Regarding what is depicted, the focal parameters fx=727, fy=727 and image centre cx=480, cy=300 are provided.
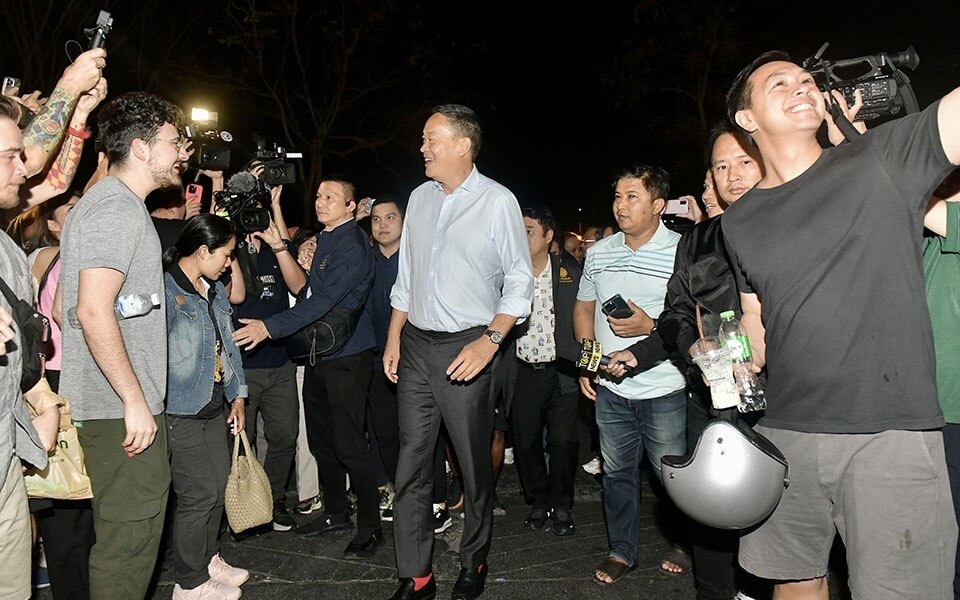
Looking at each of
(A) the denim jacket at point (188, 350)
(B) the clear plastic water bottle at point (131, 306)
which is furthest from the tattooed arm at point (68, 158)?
(B) the clear plastic water bottle at point (131, 306)

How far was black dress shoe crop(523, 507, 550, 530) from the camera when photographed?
17.6 feet

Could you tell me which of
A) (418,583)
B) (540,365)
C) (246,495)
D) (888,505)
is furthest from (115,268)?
(540,365)

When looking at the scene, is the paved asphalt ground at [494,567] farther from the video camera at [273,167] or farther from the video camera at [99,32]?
the video camera at [99,32]

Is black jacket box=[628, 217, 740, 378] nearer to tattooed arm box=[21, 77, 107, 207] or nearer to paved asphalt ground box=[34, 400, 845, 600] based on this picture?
paved asphalt ground box=[34, 400, 845, 600]

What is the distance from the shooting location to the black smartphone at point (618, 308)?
437 centimetres

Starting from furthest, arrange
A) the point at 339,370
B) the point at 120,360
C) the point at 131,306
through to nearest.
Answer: the point at 339,370 < the point at 131,306 < the point at 120,360

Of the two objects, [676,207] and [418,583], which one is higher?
[676,207]

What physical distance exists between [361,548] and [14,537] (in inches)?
99.7

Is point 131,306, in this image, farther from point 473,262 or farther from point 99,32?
point 473,262

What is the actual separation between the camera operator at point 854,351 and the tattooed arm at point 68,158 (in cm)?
324

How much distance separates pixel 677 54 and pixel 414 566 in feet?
45.0

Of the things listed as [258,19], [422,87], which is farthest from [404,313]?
[422,87]

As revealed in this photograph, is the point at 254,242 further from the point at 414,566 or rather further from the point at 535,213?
the point at 414,566

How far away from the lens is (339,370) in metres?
5.16
